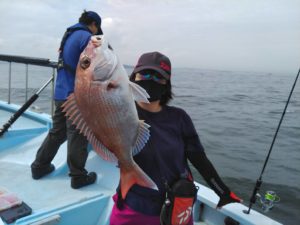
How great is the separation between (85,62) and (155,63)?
1.71 feet

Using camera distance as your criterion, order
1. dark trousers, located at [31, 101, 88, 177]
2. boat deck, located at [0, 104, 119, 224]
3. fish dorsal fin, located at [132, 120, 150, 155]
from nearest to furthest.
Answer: fish dorsal fin, located at [132, 120, 150, 155] → boat deck, located at [0, 104, 119, 224] → dark trousers, located at [31, 101, 88, 177]

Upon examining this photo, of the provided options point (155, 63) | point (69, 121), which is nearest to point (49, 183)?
point (69, 121)

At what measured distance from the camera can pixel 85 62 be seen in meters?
1.50

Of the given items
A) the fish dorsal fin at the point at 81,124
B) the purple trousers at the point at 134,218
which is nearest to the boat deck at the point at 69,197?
the purple trousers at the point at 134,218

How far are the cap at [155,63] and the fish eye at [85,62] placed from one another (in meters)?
0.47

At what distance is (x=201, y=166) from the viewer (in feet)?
7.29

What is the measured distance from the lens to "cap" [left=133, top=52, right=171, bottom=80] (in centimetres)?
188

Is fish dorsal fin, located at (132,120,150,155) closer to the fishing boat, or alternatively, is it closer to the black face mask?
the black face mask

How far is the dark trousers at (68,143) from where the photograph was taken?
344 centimetres

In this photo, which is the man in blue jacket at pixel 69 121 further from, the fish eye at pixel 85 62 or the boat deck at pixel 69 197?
the fish eye at pixel 85 62

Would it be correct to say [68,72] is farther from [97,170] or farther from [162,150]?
[162,150]

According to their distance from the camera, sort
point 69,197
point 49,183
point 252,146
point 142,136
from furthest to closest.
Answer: point 252,146
point 49,183
point 69,197
point 142,136

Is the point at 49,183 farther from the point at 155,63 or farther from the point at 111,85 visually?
the point at 111,85

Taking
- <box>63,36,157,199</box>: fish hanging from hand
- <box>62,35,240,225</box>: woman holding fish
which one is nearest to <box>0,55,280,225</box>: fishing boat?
<box>62,35,240,225</box>: woman holding fish
